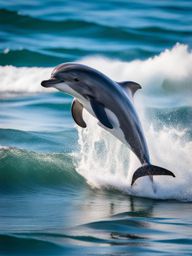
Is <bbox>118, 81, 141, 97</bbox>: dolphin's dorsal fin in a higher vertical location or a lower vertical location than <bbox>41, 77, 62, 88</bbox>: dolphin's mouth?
higher

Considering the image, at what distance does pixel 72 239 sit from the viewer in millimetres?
10336

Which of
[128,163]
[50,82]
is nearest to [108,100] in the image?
[50,82]

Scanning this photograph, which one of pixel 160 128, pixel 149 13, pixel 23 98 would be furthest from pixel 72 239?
pixel 149 13

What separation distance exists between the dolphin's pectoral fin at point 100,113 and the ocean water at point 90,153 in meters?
1.18

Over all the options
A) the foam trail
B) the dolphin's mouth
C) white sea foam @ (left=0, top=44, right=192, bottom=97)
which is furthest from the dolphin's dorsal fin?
white sea foam @ (left=0, top=44, right=192, bottom=97)

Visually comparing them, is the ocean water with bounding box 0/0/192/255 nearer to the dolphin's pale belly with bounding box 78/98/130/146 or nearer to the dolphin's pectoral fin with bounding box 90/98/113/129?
the dolphin's pale belly with bounding box 78/98/130/146

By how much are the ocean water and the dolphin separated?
30.4 inches

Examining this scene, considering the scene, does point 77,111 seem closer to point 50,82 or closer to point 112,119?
point 112,119

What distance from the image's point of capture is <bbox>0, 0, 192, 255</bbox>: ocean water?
1054cm

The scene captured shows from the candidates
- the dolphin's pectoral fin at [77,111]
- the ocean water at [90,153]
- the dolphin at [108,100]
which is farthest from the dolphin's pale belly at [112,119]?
the ocean water at [90,153]

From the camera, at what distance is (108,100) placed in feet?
39.2

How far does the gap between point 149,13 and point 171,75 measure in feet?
33.1

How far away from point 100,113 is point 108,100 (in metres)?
0.22

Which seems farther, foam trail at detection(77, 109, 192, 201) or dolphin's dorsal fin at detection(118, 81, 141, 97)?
foam trail at detection(77, 109, 192, 201)
